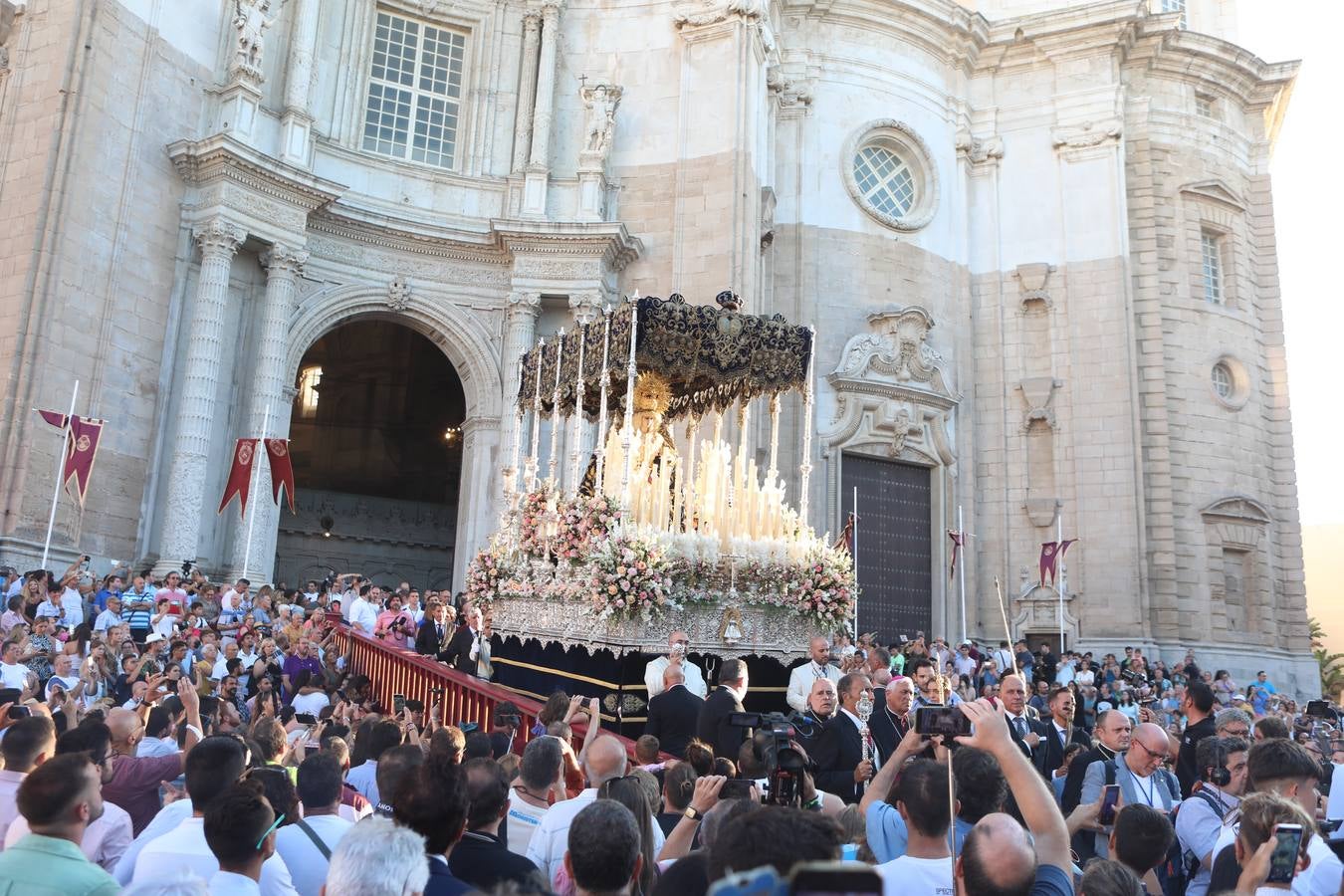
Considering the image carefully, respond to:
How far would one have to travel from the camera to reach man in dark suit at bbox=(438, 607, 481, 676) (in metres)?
13.2

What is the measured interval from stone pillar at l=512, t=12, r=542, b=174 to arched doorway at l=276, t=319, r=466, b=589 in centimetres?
822

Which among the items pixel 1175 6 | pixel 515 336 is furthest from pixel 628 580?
pixel 1175 6

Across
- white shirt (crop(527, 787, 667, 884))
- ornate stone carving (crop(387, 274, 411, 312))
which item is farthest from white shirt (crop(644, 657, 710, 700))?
ornate stone carving (crop(387, 274, 411, 312))

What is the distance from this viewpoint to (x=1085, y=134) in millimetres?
27547

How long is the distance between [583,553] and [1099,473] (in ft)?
61.1

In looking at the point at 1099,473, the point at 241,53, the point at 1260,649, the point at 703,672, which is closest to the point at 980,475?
the point at 1099,473

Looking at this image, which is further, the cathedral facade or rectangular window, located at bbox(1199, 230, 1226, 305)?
rectangular window, located at bbox(1199, 230, 1226, 305)

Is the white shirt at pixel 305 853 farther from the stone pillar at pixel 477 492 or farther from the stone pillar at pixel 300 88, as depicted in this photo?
the stone pillar at pixel 300 88

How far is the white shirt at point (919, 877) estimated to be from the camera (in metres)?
3.47

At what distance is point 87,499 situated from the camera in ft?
56.7

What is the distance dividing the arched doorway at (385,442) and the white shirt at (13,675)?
19201mm

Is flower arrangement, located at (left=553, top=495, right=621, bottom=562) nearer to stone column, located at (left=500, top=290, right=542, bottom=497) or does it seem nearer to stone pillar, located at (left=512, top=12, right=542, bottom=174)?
stone column, located at (left=500, top=290, right=542, bottom=497)

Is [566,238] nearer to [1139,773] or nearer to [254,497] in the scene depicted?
[254,497]

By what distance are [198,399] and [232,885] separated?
55.6 feet
